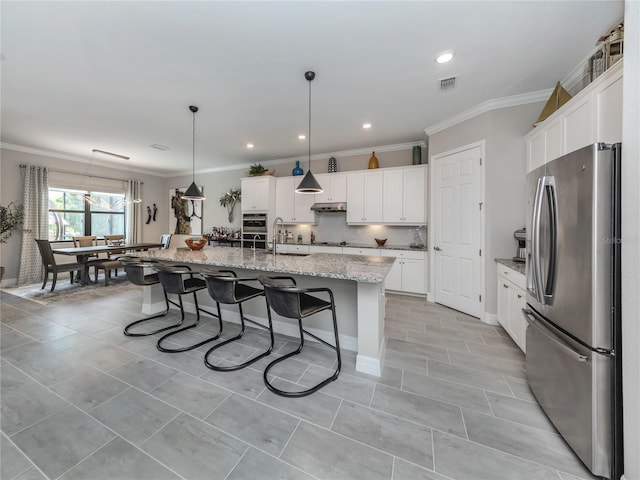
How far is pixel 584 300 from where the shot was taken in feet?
4.25

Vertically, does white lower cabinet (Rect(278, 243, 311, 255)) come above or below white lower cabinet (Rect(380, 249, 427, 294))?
above

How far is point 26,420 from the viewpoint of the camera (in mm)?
1591

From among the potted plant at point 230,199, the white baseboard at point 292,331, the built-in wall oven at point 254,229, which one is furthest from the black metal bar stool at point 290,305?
the potted plant at point 230,199

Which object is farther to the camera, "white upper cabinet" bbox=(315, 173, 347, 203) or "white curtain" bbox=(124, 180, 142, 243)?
"white curtain" bbox=(124, 180, 142, 243)

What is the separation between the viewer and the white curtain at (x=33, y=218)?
5.00m

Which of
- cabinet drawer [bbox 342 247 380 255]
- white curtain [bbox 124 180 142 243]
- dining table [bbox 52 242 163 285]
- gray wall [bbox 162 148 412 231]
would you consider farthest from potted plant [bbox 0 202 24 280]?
cabinet drawer [bbox 342 247 380 255]

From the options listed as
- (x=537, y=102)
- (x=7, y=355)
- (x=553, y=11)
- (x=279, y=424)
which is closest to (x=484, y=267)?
(x=537, y=102)

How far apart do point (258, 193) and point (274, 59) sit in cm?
348

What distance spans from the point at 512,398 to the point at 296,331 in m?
1.91

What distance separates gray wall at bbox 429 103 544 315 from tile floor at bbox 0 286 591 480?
1.15m

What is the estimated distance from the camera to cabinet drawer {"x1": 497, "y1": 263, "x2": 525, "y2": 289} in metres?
2.34

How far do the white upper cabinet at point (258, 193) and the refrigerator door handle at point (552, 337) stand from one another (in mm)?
4732

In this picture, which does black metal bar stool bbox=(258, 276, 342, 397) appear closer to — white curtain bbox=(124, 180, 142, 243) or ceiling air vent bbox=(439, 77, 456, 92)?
ceiling air vent bbox=(439, 77, 456, 92)

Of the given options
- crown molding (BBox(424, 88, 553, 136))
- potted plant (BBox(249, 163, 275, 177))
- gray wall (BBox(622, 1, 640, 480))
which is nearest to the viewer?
gray wall (BBox(622, 1, 640, 480))
